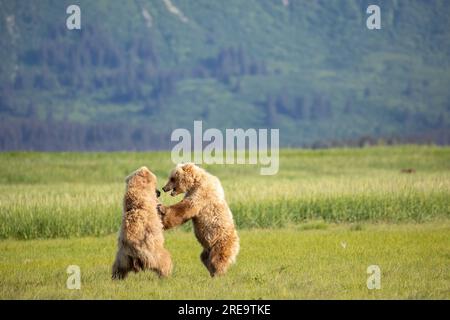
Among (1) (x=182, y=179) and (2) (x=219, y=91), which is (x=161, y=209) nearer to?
(1) (x=182, y=179)

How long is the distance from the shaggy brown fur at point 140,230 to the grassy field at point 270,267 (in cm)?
28

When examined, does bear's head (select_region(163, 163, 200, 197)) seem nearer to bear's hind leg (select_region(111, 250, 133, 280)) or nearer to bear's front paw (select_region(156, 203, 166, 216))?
bear's front paw (select_region(156, 203, 166, 216))

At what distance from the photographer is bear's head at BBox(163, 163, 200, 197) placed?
1427cm

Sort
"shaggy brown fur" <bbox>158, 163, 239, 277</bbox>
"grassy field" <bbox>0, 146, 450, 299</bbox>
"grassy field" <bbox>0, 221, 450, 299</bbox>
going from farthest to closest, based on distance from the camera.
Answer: "shaggy brown fur" <bbox>158, 163, 239, 277</bbox>, "grassy field" <bbox>0, 146, 450, 299</bbox>, "grassy field" <bbox>0, 221, 450, 299</bbox>

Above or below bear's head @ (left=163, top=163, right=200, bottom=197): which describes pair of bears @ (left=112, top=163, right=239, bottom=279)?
below

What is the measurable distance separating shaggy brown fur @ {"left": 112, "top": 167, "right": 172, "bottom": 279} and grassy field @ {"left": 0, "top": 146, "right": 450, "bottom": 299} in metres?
0.29

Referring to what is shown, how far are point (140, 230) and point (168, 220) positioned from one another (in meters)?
0.54

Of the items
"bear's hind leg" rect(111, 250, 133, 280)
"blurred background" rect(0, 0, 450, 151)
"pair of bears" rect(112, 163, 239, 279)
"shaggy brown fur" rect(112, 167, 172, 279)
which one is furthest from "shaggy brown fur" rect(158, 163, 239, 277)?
"blurred background" rect(0, 0, 450, 151)

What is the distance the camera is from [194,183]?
1438cm

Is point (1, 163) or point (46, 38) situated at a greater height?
point (46, 38)
